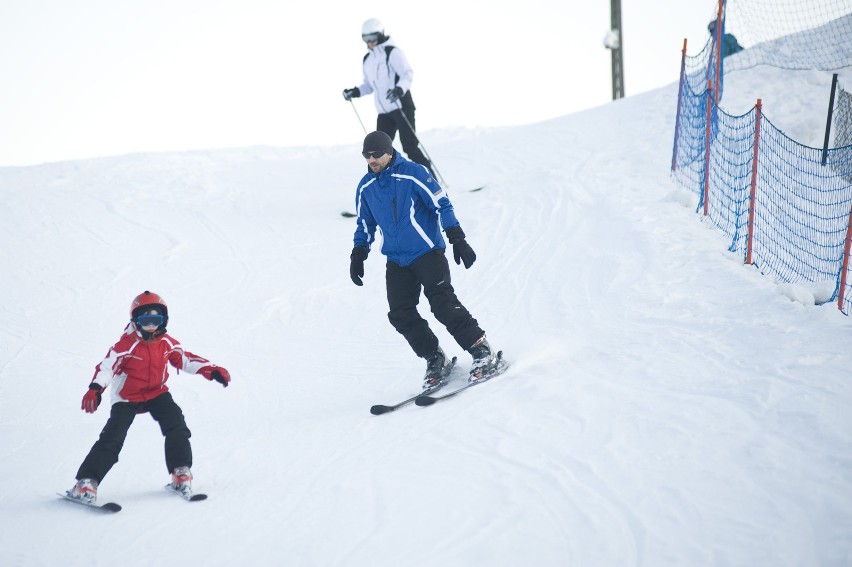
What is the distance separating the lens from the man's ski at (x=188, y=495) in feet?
13.4

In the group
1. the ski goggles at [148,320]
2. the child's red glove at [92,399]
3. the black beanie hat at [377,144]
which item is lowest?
the child's red glove at [92,399]

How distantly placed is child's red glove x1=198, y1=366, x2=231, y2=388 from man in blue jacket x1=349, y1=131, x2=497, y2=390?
1.44 meters

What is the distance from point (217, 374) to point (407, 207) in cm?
168

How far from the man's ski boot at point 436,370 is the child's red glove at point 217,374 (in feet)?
5.15

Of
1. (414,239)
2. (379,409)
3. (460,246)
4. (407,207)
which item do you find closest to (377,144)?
(407,207)

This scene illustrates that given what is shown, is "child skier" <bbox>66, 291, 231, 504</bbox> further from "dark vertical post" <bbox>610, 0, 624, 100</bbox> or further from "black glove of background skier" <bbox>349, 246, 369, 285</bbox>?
"dark vertical post" <bbox>610, 0, 624, 100</bbox>

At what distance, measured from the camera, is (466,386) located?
5.26 m

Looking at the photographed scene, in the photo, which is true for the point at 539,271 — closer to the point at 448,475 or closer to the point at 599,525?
the point at 448,475

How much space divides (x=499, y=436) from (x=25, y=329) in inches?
238

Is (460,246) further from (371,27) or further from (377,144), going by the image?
(371,27)

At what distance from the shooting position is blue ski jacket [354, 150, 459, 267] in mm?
5219

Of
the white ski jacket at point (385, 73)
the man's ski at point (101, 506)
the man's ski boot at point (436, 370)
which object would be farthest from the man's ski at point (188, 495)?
the white ski jacket at point (385, 73)

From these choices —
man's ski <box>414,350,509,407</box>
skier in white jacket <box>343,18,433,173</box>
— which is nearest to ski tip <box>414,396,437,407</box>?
man's ski <box>414,350,509,407</box>

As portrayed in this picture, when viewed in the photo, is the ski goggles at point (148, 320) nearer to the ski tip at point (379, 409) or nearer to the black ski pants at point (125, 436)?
the black ski pants at point (125, 436)
